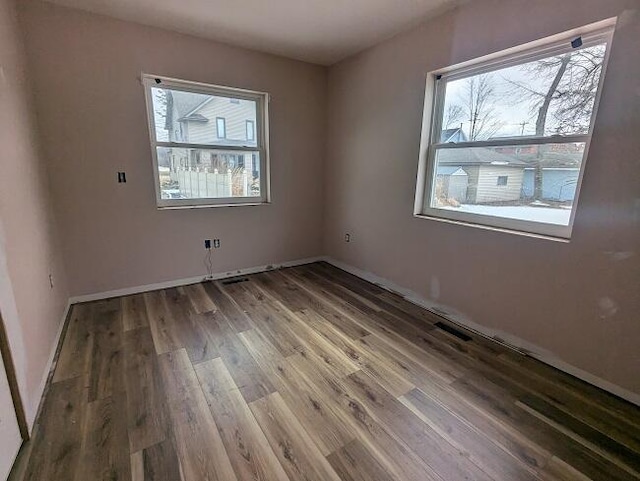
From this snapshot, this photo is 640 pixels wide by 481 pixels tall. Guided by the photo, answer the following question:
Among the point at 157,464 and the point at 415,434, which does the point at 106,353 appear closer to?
the point at 157,464

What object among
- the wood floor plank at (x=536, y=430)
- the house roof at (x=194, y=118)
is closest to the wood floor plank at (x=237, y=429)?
the wood floor plank at (x=536, y=430)

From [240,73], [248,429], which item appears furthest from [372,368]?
[240,73]

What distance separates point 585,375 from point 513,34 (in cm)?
238

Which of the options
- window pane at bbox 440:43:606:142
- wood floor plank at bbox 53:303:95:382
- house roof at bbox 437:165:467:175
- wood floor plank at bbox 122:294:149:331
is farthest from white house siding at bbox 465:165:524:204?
wood floor plank at bbox 53:303:95:382

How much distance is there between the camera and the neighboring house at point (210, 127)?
3162 millimetres

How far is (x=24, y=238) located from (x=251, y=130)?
7.96ft

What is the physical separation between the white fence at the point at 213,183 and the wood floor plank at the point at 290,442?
2443mm

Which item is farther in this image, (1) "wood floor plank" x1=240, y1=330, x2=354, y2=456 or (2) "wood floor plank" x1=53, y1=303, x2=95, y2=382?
(2) "wood floor plank" x1=53, y1=303, x2=95, y2=382

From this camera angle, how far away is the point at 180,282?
3414 mm

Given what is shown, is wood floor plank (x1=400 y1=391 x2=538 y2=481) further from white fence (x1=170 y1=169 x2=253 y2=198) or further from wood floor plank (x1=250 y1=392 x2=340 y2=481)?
white fence (x1=170 y1=169 x2=253 y2=198)

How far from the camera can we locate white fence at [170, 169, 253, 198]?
3.31 m

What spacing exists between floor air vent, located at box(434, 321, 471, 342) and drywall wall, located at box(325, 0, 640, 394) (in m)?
0.18

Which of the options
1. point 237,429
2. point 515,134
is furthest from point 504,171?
point 237,429

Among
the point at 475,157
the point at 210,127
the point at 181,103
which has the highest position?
the point at 181,103
